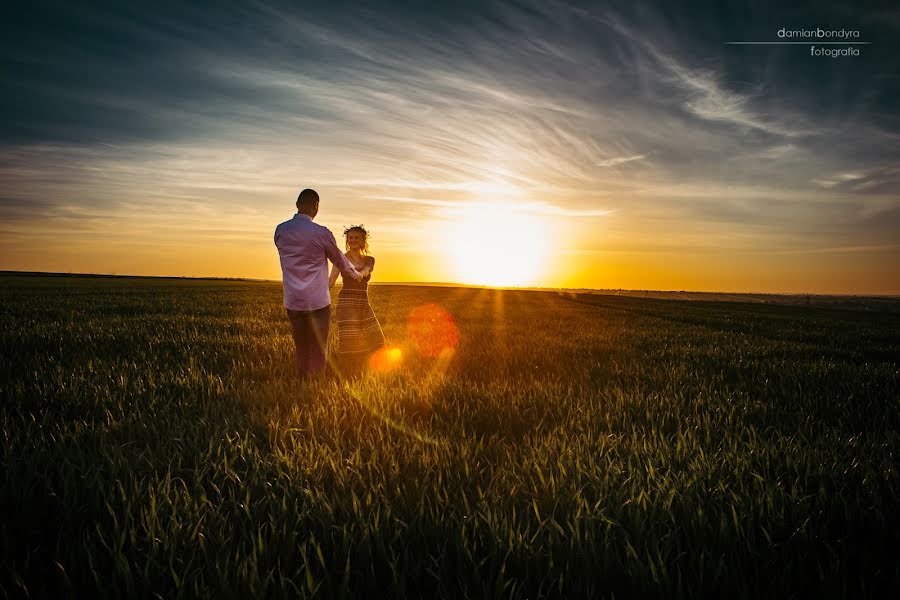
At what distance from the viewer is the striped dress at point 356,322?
7.27 metres

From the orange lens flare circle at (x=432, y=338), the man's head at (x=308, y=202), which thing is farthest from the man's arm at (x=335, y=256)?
the orange lens flare circle at (x=432, y=338)

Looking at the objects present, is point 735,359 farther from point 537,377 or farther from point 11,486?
point 11,486

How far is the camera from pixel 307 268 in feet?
17.6

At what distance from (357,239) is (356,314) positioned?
123 centimetres

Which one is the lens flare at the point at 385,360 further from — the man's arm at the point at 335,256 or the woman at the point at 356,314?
the man's arm at the point at 335,256

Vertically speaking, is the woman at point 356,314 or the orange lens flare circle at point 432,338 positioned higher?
the woman at point 356,314

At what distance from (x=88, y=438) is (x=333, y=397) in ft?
6.56

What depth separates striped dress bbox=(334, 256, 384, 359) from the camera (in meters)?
7.27

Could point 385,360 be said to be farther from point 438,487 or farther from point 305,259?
point 438,487

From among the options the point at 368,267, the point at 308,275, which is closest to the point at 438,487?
the point at 308,275

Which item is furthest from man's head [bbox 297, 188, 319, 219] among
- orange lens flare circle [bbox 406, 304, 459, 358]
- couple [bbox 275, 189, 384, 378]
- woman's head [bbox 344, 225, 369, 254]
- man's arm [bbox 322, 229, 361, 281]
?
orange lens flare circle [bbox 406, 304, 459, 358]

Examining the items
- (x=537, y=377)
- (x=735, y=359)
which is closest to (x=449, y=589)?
(x=537, y=377)

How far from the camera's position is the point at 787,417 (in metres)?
4.46

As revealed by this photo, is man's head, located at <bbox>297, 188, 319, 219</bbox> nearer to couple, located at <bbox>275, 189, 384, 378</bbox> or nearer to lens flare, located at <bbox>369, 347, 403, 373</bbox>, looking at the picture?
couple, located at <bbox>275, 189, 384, 378</bbox>
